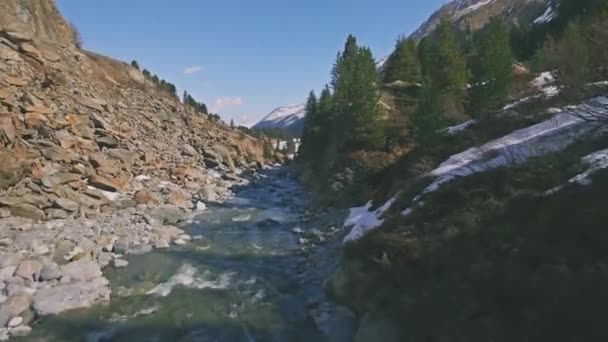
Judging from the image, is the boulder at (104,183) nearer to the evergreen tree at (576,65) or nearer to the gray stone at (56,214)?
the gray stone at (56,214)

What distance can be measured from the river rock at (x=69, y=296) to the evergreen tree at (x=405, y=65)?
146ft

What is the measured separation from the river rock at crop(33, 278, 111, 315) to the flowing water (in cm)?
44

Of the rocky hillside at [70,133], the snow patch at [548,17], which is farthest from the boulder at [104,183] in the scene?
the snow patch at [548,17]

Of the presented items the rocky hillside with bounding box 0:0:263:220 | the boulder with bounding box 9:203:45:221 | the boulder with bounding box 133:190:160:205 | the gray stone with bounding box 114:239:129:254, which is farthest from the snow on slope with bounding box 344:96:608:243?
the rocky hillside with bounding box 0:0:263:220

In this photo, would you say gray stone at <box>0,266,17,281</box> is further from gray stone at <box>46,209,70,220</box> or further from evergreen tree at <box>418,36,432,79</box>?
evergreen tree at <box>418,36,432,79</box>

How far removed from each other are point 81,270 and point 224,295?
594cm

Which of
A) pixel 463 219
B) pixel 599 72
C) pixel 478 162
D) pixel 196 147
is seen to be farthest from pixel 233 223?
pixel 196 147

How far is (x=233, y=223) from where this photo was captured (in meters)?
28.4

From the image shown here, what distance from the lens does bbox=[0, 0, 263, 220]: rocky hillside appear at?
24.7 m

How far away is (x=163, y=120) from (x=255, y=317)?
1755 inches

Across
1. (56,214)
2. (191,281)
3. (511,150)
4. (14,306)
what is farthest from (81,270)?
(511,150)

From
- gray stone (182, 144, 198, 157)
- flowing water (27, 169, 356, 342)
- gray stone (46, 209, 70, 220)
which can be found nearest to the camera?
flowing water (27, 169, 356, 342)

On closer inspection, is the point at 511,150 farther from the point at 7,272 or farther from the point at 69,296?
the point at 7,272

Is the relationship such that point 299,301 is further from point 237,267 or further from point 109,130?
point 109,130
